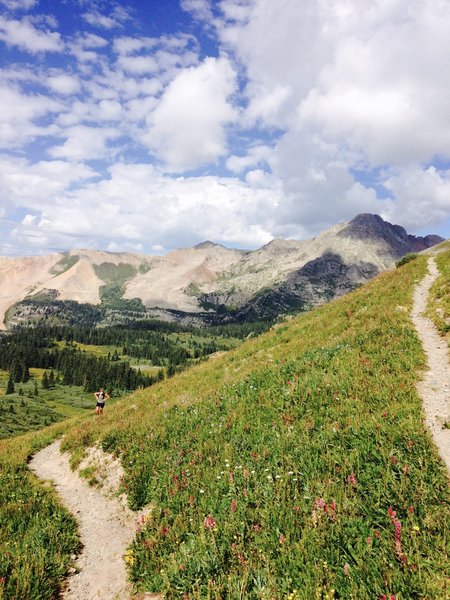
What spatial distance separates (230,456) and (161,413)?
26.2 feet

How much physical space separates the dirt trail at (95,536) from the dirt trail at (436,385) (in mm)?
8767

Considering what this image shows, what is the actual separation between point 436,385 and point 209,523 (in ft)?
29.6

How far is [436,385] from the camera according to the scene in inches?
474

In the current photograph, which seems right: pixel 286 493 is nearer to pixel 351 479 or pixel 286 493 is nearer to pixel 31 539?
pixel 351 479

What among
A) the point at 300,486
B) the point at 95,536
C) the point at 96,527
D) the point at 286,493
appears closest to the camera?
the point at 286,493

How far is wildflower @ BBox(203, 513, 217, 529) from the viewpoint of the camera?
838 cm

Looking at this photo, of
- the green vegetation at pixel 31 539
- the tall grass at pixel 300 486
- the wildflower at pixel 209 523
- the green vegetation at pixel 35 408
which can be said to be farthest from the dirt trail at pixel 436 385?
the green vegetation at pixel 35 408

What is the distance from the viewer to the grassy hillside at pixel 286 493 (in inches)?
255

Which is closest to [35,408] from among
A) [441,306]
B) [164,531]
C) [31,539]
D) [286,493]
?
[31,539]

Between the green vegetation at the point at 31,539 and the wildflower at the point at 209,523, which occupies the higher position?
the green vegetation at the point at 31,539

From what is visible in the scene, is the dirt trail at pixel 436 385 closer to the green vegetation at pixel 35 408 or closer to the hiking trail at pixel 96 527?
the hiking trail at pixel 96 527

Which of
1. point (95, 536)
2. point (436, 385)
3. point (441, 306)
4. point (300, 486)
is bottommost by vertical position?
point (95, 536)

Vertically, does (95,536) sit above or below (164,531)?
below

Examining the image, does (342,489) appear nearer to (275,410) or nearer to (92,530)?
(275,410)
